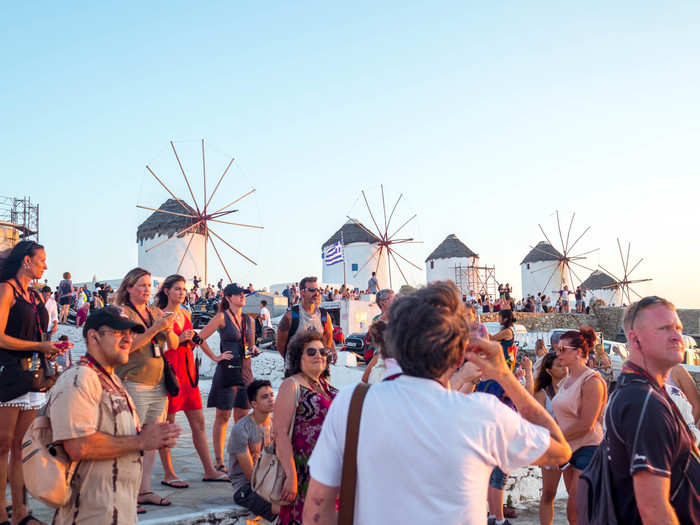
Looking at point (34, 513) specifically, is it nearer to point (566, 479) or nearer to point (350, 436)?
point (350, 436)

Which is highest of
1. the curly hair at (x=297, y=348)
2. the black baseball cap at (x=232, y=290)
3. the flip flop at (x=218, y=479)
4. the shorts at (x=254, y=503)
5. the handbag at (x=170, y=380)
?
the black baseball cap at (x=232, y=290)

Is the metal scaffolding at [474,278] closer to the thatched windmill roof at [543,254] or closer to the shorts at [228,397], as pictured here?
the thatched windmill roof at [543,254]

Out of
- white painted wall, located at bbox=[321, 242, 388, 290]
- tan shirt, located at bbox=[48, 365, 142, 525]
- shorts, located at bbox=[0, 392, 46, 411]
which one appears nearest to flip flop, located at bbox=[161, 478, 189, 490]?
shorts, located at bbox=[0, 392, 46, 411]

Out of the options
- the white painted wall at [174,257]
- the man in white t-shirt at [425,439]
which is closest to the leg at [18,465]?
the man in white t-shirt at [425,439]

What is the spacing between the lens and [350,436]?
1718mm

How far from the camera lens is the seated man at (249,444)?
12.8 ft

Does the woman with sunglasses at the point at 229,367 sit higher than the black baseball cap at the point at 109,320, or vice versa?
the black baseball cap at the point at 109,320

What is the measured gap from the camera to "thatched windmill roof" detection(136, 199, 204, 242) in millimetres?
30938

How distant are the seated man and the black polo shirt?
7.69 feet

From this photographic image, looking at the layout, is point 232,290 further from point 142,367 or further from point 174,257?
point 174,257

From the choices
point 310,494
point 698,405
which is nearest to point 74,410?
point 310,494

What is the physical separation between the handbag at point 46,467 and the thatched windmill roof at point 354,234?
1510 inches

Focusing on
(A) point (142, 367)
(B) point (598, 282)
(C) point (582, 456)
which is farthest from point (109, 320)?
(B) point (598, 282)

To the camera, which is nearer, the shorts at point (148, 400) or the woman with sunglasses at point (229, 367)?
the shorts at point (148, 400)
